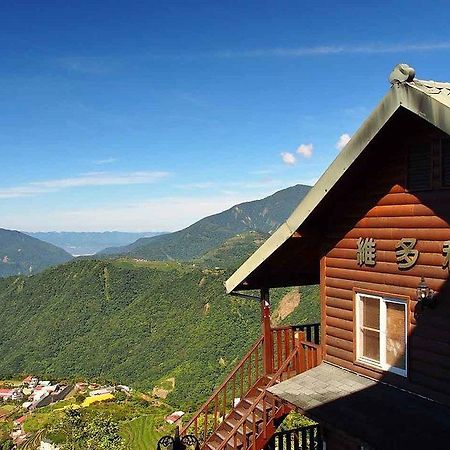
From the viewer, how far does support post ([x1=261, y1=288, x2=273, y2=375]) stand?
1005 centimetres

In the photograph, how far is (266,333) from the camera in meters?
10.0

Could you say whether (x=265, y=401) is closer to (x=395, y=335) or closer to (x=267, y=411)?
(x=267, y=411)

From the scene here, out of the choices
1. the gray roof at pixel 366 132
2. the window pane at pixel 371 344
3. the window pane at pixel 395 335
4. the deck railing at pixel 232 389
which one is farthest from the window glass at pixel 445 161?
the deck railing at pixel 232 389

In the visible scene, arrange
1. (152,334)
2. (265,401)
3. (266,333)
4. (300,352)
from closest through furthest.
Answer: (265,401) < (300,352) < (266,333) < (152,334)

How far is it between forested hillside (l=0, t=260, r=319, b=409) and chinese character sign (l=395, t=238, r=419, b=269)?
86.6 m

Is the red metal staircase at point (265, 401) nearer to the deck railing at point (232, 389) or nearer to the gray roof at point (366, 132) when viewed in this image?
the deck railing at point (232, 389)

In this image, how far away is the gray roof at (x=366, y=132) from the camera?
5805mm

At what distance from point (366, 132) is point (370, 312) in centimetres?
329

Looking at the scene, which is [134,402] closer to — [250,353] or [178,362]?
[178,362]

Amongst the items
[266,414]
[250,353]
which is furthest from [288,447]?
[250,353]

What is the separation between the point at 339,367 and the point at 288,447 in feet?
7.22

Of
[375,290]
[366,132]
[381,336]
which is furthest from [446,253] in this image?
[366,132]

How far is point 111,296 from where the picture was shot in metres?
196

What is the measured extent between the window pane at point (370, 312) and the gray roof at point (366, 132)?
1.84 metres
